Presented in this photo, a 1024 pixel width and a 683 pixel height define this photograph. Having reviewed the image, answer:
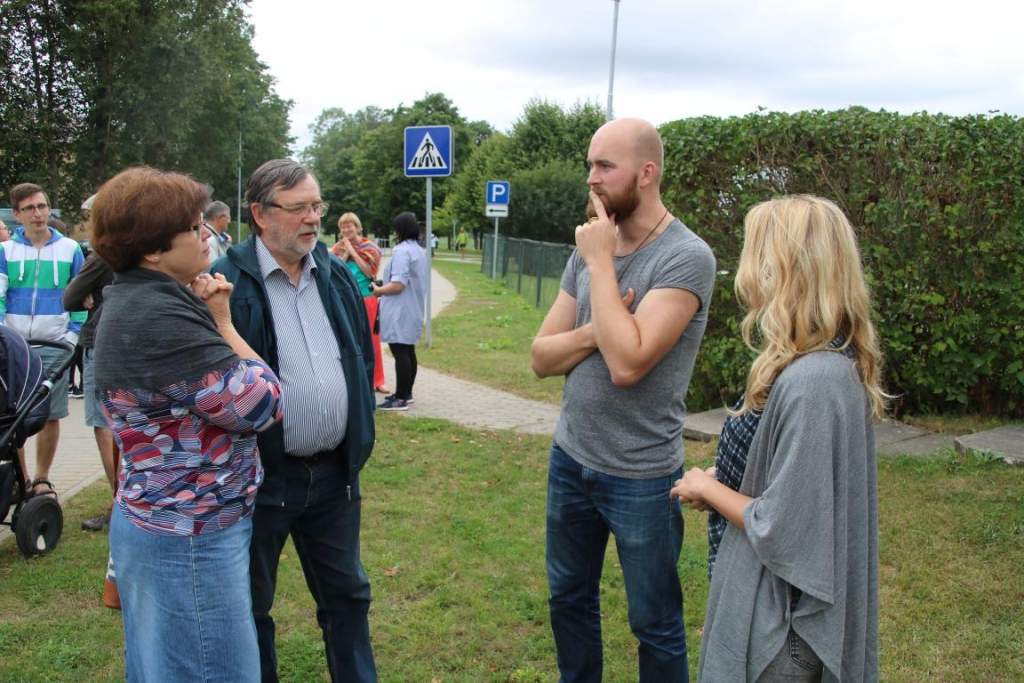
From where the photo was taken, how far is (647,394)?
294 cm

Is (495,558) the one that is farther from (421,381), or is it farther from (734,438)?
(421,381)

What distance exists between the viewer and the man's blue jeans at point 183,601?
251 centimetres

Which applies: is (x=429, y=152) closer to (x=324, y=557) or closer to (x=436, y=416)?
(x=436, y=416)

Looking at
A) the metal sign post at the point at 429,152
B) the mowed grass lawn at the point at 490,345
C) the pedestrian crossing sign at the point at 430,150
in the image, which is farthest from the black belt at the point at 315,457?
the pedestrian crossing sign at the point at 430,150

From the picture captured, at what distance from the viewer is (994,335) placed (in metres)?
7.04

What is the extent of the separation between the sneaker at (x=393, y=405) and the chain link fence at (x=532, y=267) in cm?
820

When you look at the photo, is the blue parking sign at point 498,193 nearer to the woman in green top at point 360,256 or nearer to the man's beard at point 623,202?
the woman in green top at point 360,256

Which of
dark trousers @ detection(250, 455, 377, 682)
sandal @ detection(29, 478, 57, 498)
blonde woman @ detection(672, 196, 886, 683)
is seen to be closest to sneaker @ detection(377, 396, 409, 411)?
sandal @ detection(29, 478, 57, 498)

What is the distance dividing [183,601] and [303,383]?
32.8 inches

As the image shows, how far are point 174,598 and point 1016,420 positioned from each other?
709cm

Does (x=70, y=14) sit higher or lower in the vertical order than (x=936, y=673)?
higher

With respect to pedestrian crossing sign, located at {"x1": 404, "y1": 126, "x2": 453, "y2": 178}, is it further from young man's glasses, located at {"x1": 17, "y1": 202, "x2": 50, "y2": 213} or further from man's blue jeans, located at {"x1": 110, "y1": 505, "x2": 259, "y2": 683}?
man's blue jeans, located at {"x1": 110, "y1": 505, "x2": 259, "y2": 683}

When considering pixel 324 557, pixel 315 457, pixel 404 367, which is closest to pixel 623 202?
pixel 315 457

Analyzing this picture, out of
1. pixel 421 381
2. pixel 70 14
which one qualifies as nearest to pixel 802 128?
pixel 421 381
